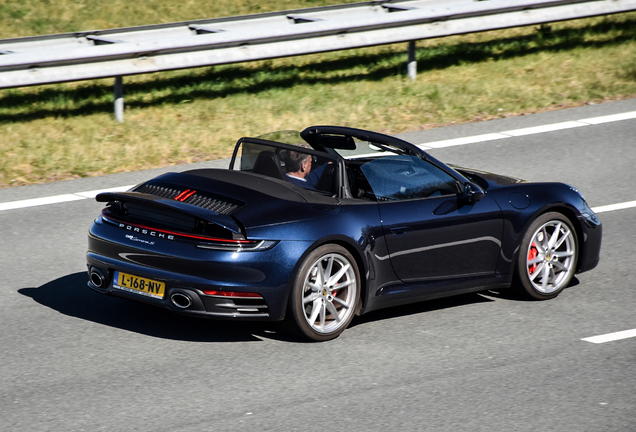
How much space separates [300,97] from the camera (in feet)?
44.8

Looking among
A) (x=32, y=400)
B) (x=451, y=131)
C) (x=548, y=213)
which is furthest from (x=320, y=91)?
(x=32, y=400)

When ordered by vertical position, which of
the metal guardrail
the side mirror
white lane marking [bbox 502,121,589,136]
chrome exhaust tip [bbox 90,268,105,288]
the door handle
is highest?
the metal guardrail

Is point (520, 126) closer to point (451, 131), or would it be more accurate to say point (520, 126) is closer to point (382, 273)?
point (451, 131)

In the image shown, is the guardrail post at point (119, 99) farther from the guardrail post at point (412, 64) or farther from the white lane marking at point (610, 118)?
the white lane marking at point (610, 118)

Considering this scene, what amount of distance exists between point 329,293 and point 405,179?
1121 millimetres

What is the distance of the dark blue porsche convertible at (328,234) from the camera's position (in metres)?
6.23

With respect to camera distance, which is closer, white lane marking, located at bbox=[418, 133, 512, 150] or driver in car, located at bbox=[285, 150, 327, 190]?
driver in car, located at bbox=[285, 150, 327, 190]

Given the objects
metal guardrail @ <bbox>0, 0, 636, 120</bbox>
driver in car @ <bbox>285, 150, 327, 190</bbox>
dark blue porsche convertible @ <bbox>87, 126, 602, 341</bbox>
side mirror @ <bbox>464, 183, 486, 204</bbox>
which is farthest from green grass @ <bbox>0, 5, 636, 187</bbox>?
side mirror @ <bbox>464, 183, 486, 204</bbox>

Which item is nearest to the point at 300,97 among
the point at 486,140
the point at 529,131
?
the point at 486,140

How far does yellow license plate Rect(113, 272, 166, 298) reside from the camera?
6.30 metres

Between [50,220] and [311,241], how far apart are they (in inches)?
158

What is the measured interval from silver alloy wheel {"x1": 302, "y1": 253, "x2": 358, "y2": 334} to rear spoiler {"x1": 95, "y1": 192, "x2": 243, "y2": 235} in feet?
1.97

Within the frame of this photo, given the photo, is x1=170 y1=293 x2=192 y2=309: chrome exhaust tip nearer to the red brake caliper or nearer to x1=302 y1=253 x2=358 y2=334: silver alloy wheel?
x1=302 y1=253 x2=358 y2=334: silver alloy wheel

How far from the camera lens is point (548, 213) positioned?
761 cm
